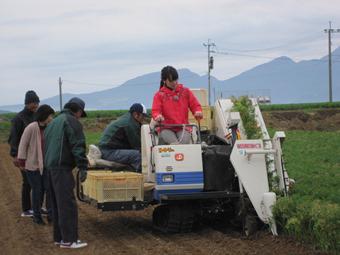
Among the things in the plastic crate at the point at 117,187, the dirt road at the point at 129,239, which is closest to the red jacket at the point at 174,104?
the plastic crate at the point at 117,187

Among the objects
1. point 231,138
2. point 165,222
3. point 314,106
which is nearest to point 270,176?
A: point 231,138

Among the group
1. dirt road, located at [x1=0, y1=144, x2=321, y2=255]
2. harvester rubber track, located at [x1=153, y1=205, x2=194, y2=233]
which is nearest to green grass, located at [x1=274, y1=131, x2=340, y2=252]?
dirt road, located at [x1=0, y1=144, x2=321, y2=255]

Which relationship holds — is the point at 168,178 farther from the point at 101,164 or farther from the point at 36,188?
the point at 36,188

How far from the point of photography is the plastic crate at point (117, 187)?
29.6 ft

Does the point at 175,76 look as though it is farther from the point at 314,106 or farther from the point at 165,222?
the point at 314,106

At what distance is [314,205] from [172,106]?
2934 millimetres

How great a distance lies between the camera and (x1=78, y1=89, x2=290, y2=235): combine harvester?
8805 millimetres

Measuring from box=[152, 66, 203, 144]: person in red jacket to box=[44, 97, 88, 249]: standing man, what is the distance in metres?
1.50

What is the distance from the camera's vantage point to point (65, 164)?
28.1 ft

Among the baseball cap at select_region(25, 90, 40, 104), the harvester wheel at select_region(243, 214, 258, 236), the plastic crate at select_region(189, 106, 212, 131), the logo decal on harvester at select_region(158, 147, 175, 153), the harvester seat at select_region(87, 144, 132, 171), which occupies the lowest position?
the harvester wheel at select_region(243, 214, 258, 236)

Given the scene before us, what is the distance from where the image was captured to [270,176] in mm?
8992

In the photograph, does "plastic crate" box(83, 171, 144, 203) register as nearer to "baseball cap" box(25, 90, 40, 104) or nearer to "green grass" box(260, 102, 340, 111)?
"baseball cap" box(25, 90, 40, 104)

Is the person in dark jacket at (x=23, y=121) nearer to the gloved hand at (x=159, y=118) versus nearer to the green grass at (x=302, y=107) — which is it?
the gloved hand at (x=159, y=118)

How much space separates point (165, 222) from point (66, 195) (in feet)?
5.66
